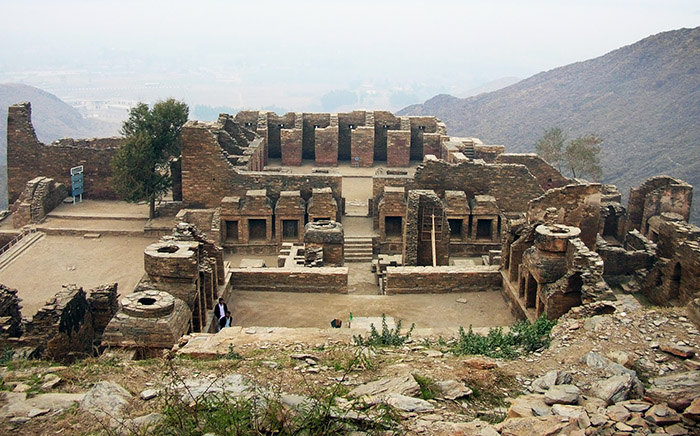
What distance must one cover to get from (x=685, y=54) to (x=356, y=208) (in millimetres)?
50199

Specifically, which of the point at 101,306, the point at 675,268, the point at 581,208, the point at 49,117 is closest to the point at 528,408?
the point at 675,268

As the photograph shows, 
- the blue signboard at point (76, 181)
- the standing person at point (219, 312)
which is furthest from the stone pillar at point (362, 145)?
the standing person at point (219, 312)

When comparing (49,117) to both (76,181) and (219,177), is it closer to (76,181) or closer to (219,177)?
(76,181)

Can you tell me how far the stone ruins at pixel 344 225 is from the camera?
14.8 metres

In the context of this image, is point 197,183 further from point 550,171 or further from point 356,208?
point 550,171

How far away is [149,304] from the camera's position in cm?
1337

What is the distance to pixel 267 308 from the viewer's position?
→ 56.1 feet

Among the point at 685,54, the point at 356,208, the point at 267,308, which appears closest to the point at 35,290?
the point at 267,308

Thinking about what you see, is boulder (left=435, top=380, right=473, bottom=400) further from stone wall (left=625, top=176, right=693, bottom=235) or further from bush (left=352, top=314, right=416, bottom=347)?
stone wall (left=625, top=176, right=693, bottom=235)

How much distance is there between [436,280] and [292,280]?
3783mm

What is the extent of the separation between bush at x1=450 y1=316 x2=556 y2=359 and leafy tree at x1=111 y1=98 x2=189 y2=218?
17.3m

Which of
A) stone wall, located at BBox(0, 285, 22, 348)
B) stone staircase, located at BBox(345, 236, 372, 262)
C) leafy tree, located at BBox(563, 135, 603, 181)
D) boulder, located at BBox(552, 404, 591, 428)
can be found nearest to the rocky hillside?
Result: boulder, located at BBox(552, 404, 591, 428)

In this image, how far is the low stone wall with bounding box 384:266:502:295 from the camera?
18.1m

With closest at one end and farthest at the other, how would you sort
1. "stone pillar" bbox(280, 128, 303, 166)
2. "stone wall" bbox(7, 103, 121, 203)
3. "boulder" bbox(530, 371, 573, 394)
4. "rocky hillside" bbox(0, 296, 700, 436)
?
"rocky hillside" bbox(0, 296, 700, 436) < "boulder" bbox(530, 371, 573, 394) < "stone wall" bbox(7, 103, 121, 203) < "stone pillar" bbox(280, 128, 303, 166)
